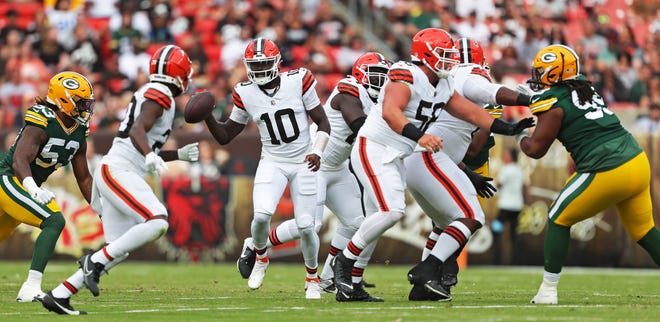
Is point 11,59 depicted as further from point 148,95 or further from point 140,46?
point 148,95

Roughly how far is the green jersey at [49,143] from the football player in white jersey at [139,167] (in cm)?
52

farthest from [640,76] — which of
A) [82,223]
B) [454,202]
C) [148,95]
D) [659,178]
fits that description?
[148,95]

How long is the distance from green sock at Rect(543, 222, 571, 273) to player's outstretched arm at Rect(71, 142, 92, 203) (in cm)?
372

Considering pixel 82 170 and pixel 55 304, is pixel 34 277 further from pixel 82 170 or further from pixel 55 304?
pixel 55 304

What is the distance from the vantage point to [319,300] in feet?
31.0

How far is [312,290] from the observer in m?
9.81

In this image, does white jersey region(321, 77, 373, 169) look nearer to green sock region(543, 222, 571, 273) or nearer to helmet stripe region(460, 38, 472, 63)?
helmet stripe region(460, 38, 472, 63)

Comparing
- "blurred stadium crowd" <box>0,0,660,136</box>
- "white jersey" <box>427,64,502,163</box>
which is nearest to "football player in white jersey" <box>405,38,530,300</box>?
"white jersey" <box>427,64,502,163</box>

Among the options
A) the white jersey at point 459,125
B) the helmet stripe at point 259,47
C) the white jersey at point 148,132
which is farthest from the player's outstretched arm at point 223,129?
the white jersey at point 459,125

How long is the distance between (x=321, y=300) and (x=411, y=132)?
1704 millimetres

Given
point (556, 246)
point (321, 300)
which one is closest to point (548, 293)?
point (556, 246)

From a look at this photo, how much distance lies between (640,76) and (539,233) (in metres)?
3.94

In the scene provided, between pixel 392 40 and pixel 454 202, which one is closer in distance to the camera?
pixel 454 202

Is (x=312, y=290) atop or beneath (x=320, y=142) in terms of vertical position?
beneath
